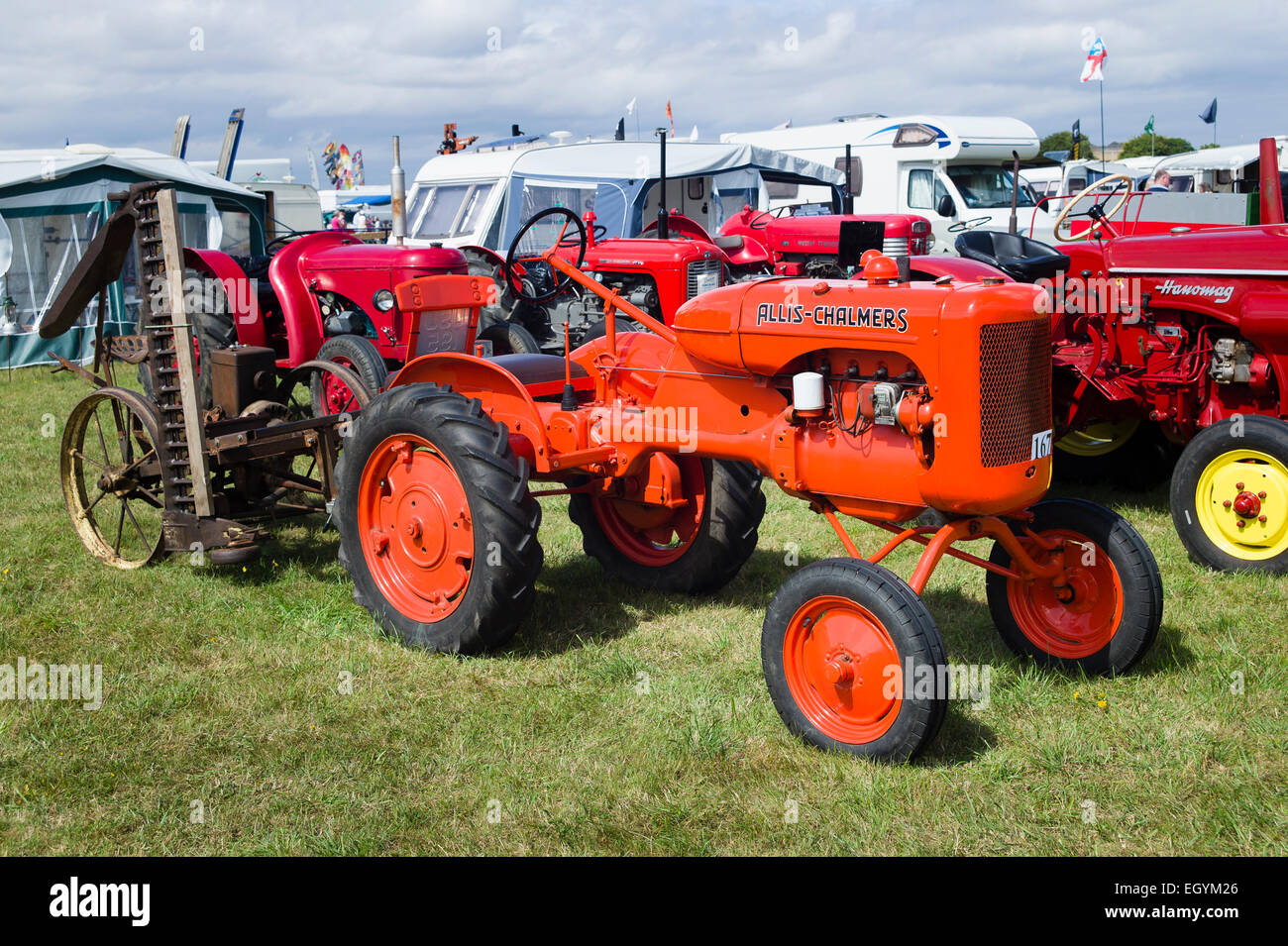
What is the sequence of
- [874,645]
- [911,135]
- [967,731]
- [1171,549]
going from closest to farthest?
[874,645]
[967,731]
[1171,549]
[911,135]

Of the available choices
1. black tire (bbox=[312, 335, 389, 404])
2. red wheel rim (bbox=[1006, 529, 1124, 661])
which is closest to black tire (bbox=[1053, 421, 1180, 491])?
red wheel rim (bbox=[1006, 529, 1124, 661])

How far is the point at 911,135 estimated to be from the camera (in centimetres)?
1677

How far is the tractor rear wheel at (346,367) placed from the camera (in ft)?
23.0

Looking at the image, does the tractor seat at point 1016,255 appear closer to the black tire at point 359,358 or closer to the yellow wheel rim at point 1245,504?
the yellow wheel rim at point 1245,504

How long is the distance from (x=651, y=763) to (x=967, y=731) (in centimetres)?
106

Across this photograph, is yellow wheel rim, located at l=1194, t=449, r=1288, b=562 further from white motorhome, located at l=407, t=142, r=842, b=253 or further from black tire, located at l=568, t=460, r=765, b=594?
white motorhome, located at l=407, t=142, r=842, b=253

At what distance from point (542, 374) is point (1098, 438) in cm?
387

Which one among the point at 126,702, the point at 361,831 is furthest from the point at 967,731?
the point at 126,702

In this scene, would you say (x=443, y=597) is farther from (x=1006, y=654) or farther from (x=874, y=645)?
(x=1006, y=654)

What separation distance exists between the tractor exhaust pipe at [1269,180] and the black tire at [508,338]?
4.98 m

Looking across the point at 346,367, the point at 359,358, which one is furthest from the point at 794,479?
the point at 359,358

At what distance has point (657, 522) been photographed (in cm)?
516

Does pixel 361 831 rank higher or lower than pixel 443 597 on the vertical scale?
lower

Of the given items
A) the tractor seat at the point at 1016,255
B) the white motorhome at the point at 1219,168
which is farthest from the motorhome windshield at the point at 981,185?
the tractor seat at the point at 1016,255
